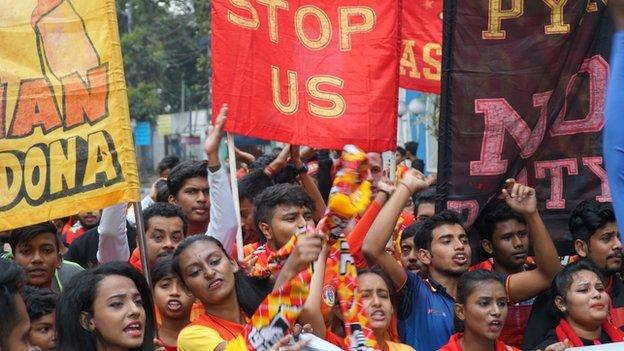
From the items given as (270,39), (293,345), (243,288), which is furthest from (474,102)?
(293,345)

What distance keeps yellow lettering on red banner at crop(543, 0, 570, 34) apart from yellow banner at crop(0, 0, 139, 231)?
220 cm

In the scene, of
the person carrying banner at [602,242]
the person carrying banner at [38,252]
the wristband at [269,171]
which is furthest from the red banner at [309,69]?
the person carrying banner at [602,242]

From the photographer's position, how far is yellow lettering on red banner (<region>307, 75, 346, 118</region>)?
6410mm

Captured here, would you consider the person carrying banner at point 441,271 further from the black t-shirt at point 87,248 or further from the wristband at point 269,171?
the black t-shirt at point 87,248

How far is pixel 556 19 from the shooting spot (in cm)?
584

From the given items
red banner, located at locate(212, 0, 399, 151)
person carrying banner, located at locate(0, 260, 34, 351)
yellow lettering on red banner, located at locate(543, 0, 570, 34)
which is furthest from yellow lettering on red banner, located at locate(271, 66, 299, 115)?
person carrying banner, located at locate(0, 260, 34, 351)

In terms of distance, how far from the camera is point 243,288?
15.9 ft

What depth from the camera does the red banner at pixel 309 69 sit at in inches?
250

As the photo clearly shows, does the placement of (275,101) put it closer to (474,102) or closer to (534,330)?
(474,102)

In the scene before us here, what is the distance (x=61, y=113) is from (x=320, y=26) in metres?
1.93

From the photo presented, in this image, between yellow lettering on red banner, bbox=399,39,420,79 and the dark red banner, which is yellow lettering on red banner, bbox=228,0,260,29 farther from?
yellow lettering on red banner, bbox=399,39,420,79

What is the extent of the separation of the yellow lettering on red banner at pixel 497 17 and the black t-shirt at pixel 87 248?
2.41 meters

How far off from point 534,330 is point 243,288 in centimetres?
142

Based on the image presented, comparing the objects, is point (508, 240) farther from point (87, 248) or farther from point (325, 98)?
point (87, 248)
